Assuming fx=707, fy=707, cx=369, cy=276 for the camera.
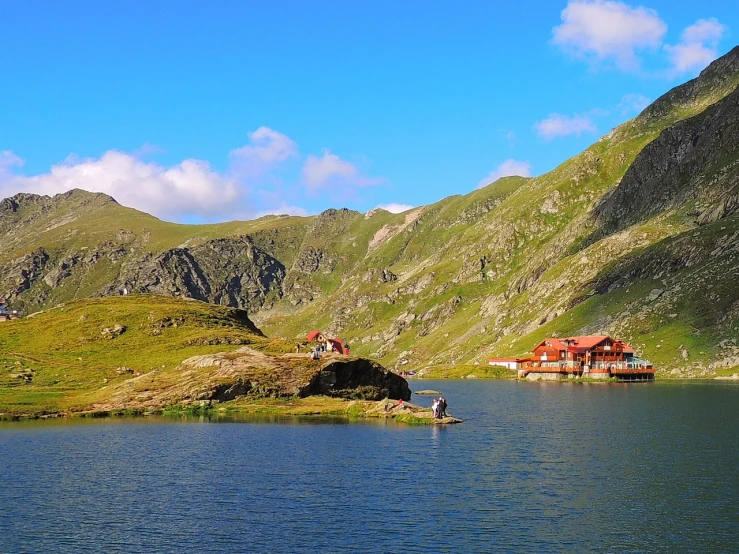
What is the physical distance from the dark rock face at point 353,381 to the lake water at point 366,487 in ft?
64.3

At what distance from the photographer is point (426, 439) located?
96188 mm

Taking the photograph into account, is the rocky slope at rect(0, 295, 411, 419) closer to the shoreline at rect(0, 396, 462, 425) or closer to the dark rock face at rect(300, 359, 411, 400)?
Result: the dark rock face at rect(300, 359, 411, 400)

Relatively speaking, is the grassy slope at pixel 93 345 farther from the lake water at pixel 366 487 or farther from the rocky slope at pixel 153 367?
the lake water at pixel 366 487

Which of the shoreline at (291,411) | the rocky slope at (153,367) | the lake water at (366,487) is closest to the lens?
the lake water at (366,487)

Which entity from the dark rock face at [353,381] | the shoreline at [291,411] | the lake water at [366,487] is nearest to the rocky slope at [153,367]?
the dark rock face at [353,381]

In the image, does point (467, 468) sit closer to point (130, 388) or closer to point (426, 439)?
point (426, 439)

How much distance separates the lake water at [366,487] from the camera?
50.7m

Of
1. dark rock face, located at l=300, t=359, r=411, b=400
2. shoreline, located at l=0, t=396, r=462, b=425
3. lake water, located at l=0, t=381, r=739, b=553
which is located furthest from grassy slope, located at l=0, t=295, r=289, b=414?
dark rock face, located at l=300, t=359, r=411, b=400

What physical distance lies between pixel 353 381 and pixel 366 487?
69932mm

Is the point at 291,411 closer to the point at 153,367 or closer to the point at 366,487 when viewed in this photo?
the point at 153,367

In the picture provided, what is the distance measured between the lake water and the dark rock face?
19.6m

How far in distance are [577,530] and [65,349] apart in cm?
13810

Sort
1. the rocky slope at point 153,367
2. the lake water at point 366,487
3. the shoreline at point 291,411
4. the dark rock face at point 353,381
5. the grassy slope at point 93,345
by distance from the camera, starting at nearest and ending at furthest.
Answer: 1. the lake water at point 366,487
2. the shoreline at point 291,411
3. the rocky slope at point 153,367
4. the grassy slope at point 93,345
5. the dark rock face at point 353,381

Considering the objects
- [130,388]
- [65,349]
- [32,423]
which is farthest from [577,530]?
[65,349]
